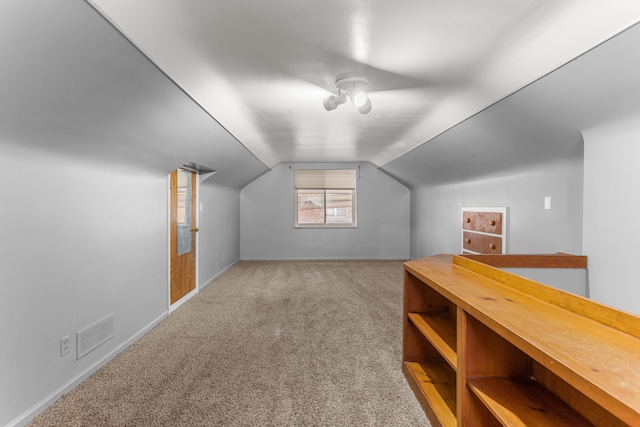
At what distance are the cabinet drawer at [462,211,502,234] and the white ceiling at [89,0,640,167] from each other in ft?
4.70

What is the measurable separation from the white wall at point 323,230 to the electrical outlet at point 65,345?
483cm

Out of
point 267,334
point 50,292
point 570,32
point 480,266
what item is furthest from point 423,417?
point 50,292

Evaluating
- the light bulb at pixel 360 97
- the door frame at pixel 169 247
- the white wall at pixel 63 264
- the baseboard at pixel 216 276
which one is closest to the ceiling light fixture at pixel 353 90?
the light bulb at pixel 360 97

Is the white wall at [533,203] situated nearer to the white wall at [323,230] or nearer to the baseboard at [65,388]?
the white wall at [323,230]

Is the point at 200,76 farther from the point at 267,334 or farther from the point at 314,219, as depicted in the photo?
the point at 314,219

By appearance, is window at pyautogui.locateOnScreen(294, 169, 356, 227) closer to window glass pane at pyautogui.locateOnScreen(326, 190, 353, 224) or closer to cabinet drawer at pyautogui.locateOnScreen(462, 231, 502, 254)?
window glass pane at pyautogui.locateOnScreen(326, 190, 353, 224)

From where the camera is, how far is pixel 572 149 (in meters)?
2.65

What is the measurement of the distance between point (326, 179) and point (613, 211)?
527cm

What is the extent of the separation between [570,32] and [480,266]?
3.96 feet

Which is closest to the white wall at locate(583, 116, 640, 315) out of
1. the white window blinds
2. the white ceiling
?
the white ceiling

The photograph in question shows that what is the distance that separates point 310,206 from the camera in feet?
23.4

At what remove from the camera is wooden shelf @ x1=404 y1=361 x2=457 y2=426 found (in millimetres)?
1660

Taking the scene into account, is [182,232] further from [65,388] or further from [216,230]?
[65,388]

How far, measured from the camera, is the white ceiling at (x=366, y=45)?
150 cm
